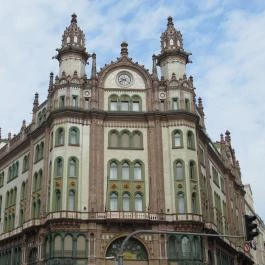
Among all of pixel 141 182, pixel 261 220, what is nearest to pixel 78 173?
pixel 141 182

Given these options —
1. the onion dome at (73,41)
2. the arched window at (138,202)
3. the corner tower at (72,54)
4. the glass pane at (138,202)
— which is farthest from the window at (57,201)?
the onion dome at (73,41)

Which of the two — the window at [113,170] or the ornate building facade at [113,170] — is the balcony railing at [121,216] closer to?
the ornate building facade at [113,170]

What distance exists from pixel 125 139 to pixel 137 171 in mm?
4097

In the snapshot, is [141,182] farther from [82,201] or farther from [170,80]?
[170,80]

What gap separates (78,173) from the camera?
5438 centimetres

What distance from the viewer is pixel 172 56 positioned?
207ft

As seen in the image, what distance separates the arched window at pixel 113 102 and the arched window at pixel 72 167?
8.04 meters

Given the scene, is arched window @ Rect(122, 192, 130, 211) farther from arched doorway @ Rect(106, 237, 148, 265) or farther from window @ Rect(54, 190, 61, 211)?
window @ Rect(54, 190, 61, 211)

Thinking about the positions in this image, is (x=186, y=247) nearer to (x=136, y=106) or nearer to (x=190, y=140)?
(x=190, y=140)

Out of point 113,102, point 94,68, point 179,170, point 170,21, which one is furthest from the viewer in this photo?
point 170,21

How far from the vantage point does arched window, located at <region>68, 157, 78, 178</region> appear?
54.4 meters

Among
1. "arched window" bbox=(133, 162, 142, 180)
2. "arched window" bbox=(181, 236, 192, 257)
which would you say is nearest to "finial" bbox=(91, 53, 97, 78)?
"arched window" bbox=(133, 162, 142, 180)

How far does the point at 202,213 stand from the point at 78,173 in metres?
14.6

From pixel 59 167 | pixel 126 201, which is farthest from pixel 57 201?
pixel 126 201
